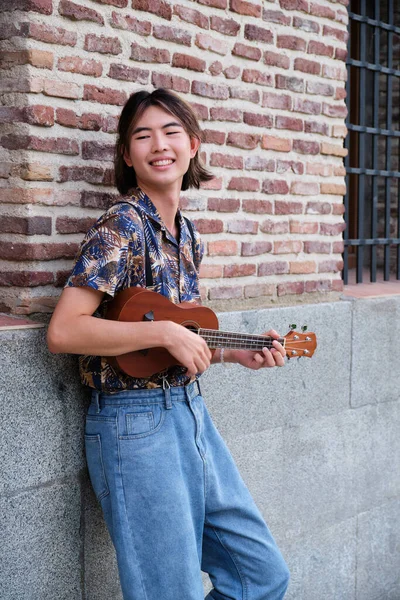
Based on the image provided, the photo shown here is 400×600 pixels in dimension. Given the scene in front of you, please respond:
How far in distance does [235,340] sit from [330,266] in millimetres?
1621

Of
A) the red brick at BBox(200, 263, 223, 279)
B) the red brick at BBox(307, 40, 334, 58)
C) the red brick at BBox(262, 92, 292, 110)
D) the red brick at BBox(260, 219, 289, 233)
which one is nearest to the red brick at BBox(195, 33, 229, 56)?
the red brick at BBox(262, 92, 292, 110)

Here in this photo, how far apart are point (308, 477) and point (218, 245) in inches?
52.4

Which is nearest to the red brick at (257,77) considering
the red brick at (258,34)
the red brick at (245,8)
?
the red brick at (258,34)

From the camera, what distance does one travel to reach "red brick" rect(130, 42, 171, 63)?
10.8 feet

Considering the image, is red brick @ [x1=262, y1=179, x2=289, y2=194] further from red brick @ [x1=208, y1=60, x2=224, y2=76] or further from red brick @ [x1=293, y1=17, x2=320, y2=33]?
red brick @ [x1=293, y1=17, x2=320, y2=33]

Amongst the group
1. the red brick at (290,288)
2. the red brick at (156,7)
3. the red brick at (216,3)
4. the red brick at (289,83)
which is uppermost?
the red brick at (216,3)

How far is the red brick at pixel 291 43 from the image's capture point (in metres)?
4.04

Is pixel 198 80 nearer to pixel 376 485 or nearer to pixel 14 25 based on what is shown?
pixel 14 25

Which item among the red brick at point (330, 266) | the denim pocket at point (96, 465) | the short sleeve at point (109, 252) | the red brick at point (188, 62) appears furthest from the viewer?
the red brick at point (330, 266)

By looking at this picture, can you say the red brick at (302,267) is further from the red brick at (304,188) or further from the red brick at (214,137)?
the red brick at (214,137)

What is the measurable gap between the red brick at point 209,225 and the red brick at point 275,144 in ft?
1.52

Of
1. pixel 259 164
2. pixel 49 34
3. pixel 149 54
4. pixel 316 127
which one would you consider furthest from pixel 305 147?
pixel 49 34

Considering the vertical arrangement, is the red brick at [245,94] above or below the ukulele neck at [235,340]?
above

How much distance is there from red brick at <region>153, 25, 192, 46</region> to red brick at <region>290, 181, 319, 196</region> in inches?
36.9
